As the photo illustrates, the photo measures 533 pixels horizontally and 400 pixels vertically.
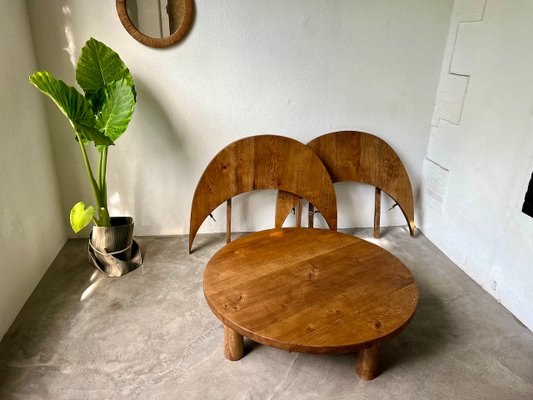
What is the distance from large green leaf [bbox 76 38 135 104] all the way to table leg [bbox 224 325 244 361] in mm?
1383

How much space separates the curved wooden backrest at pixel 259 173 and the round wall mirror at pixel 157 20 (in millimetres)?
744

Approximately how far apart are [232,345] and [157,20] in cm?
188

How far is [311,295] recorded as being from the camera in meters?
1.62

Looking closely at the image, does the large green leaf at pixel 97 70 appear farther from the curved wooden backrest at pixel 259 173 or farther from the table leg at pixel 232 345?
the table leg at pixel 232 345

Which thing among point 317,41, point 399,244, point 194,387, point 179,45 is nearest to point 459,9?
point 317,41

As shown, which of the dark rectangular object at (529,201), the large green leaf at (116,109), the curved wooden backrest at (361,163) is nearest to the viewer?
the dark rectangular object at (529,201)

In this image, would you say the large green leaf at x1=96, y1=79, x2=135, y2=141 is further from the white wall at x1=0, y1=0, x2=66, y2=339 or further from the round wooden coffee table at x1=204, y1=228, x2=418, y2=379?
the round wooden coffee table at x1=204, y1=228, x2=418, y2=379

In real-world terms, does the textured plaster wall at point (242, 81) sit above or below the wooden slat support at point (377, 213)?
above

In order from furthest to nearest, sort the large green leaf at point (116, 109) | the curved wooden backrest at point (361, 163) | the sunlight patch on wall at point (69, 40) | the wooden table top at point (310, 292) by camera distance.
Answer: the curved wooden backrest at point (361, 163) < the sunlight patch on wall at point (69, 40) < the large green leaf at point (116, 109) < the wooden table top at point (310, 292)

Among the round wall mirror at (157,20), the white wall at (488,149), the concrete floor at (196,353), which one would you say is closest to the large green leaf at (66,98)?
the round wall mirror at (157,20)

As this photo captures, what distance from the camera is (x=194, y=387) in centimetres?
160

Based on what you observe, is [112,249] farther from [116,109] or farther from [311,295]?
[311,295]

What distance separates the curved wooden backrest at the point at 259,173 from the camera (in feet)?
7.93

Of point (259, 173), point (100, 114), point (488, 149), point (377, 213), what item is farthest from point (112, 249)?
point (488, 149)
